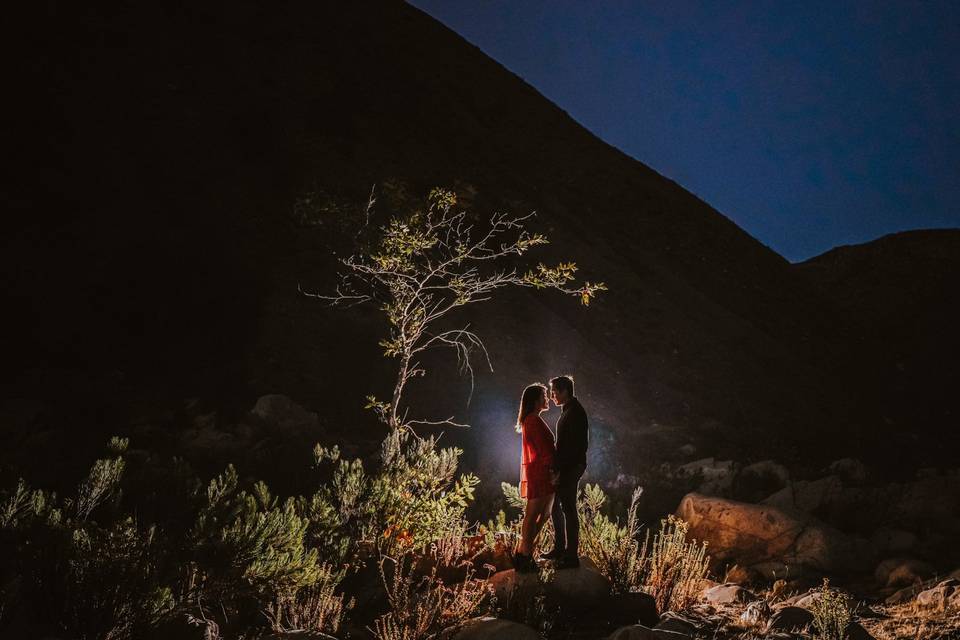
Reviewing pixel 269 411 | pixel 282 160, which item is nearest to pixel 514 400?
pixel 269 411

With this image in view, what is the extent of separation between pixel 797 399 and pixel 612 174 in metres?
17.0

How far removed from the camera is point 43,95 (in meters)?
16.9

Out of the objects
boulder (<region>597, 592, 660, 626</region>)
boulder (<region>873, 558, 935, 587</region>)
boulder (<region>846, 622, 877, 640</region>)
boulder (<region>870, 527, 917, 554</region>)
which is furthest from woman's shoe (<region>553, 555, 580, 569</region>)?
boulder (<region>870, 527, 917, 554</region>)

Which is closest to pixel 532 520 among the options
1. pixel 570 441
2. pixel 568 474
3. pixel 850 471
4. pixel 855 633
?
pixel 568 474

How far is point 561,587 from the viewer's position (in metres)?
4.47

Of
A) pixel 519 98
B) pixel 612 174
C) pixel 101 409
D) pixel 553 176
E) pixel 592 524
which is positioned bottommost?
pixel 592 524

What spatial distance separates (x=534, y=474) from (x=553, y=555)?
75cm

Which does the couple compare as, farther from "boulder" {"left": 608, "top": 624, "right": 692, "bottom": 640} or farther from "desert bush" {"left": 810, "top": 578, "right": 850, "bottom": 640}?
"desert bush" {"left": 810, "top": 578, "right": 850, "bottom": 640}

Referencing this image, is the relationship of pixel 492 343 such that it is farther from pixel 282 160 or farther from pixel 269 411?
pixel 282 160

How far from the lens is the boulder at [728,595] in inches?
205

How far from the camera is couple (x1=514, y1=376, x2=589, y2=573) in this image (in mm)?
4754

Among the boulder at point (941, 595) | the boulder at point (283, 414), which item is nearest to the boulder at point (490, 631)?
the boulder at point (941, 595)

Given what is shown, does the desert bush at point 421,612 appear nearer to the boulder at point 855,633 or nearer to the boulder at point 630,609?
the boulder at point 630,609

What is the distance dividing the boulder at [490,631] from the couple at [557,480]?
1.11 meters
